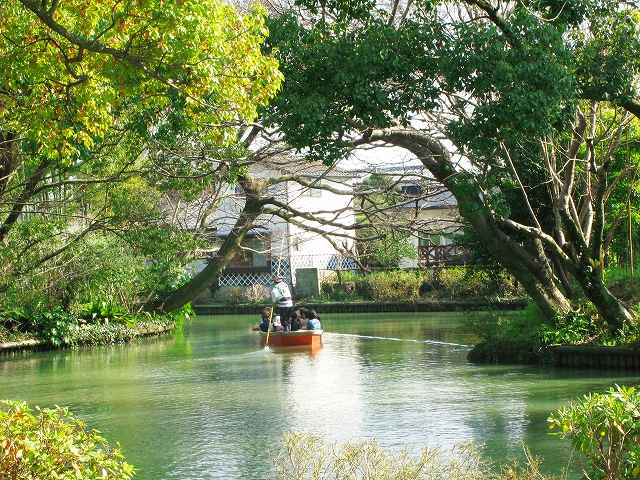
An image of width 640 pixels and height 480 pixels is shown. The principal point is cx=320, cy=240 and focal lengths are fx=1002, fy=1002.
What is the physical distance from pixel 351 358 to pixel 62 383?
6.55m

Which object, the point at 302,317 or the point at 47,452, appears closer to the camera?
the point at 47,452

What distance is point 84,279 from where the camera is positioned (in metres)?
27.1

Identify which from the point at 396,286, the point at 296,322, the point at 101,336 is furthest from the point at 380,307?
the point at 101,336

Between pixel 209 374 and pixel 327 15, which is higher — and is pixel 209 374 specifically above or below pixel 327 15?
below

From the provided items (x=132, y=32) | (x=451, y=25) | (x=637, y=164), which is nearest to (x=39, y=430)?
(x=132, y=32)

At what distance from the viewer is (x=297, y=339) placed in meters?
25.1

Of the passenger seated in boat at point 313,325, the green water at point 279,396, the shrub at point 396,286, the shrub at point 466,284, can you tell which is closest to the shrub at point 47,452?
the green water at point 279,396

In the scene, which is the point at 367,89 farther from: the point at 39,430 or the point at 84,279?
the point at 84,279

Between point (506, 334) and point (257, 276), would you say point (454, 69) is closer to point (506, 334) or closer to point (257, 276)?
point (506, 334)

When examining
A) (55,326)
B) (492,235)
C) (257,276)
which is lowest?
(55,326)

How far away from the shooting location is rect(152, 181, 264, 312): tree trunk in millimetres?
Result: 26922

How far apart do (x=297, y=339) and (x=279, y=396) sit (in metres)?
8.75

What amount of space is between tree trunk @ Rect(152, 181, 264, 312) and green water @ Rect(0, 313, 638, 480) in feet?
8.83

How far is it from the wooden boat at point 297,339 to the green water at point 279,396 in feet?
1.65
